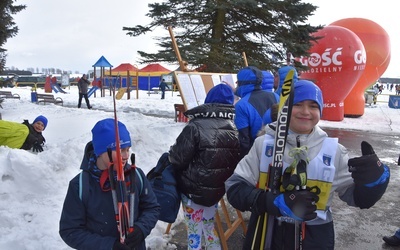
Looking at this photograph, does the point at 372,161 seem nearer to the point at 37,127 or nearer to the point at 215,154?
the point at 215,154

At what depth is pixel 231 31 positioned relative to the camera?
12.5m

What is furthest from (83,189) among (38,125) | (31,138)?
(38,125)

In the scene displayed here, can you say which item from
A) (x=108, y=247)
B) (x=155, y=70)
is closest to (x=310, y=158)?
(x=108, y=247)

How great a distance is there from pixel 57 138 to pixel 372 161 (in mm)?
8909

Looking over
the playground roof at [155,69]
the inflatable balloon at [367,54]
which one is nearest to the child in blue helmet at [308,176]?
the inflatable balloon at [367,54]

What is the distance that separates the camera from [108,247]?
210 centimetres

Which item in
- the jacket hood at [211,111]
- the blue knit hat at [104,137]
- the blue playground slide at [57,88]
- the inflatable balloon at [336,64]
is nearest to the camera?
the blue knit hat at [104,137]

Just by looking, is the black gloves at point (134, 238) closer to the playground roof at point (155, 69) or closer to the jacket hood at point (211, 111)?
the jacket hood at point (211, 111)

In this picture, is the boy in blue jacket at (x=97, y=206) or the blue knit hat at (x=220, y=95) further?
the blue knit hat at (x=220, y=95)

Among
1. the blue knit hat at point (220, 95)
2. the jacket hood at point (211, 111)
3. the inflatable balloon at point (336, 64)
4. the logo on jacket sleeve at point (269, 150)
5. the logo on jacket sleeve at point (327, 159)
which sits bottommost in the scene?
the logo on jacket sleeve at point (327, 159)

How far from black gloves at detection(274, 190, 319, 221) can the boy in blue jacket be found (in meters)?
0.95

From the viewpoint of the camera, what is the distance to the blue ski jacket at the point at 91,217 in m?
2.11

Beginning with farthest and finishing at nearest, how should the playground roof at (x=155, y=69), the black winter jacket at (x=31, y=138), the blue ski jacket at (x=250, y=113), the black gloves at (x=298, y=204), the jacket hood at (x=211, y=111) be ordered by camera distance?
the playground roof at (x=155, y=69)
the black winter jacket at (x=31, y=138)
the blue ski jacket at (x=250, y=113)
the jacket hood at (x=211, y=111)
the black gloves at (x=298, y=204)

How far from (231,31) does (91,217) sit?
36.9 ft
